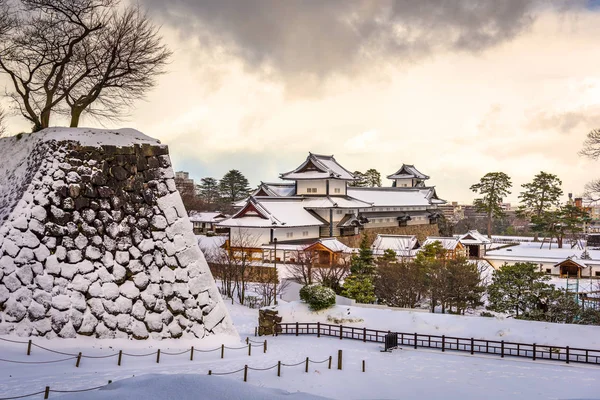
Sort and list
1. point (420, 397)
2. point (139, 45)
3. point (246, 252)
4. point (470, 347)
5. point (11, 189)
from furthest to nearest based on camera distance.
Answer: point (246, 252) → point (470, 347) → point (139, 45) → point (11, 189) → point (420, 397)

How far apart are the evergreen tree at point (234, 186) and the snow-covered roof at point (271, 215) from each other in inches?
1364

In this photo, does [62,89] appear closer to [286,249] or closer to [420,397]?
[420,397]

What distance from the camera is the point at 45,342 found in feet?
30.7

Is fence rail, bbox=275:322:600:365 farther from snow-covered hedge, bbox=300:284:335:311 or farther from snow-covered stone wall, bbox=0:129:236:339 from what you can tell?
snow-covered stone wall, bbox=0:129:236:339

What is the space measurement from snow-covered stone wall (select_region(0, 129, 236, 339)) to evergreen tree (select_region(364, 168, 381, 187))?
224 feet

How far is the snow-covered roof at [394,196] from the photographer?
167ft

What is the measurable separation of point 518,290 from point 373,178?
59.2m

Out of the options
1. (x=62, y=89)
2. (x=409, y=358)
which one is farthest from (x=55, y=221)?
(x=409, y=358)

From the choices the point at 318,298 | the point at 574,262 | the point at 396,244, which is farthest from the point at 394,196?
the point at 318,298

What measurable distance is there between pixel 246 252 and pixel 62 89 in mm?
20345

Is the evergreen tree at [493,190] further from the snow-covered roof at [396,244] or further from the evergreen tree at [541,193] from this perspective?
the snow-covered roof at [396,244]

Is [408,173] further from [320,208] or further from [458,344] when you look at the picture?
[458,344]

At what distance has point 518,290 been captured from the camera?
65.2ft

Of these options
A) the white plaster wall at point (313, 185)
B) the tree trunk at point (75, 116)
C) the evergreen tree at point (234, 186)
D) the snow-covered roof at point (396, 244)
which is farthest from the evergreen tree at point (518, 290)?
the evergreen tree at point (234, 186)
